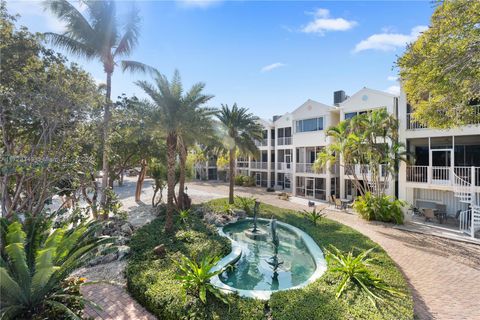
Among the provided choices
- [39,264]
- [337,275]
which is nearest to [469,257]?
[337,275]

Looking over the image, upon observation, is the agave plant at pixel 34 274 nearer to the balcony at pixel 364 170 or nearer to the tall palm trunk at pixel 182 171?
the tall palm trunk at pixel 182 171

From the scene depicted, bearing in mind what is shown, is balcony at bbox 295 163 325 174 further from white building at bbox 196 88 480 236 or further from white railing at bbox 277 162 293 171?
white railing at bbox 277 162 293 171

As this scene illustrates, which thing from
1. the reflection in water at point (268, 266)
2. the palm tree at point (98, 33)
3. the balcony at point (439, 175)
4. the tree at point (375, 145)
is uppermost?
the palm tree at point (98, 33)

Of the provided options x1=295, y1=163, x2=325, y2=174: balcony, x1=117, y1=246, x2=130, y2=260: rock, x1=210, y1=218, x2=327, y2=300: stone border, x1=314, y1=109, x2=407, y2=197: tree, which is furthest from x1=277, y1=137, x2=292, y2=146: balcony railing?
x1=117, y1=246, x2=130, y2=260: rock

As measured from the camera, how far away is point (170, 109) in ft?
40.9

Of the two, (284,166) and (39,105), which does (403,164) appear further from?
(39,105)

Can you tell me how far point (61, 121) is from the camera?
8336 millimetres

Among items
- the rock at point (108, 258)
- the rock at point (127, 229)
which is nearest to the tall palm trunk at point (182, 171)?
the rock at point (127, 229)

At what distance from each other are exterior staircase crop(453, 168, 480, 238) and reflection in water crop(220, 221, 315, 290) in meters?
9.39

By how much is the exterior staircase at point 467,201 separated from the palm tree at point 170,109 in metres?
15.3

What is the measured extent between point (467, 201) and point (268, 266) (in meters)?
12.1

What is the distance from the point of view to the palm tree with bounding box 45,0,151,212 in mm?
11969

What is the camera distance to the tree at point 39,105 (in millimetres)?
7059

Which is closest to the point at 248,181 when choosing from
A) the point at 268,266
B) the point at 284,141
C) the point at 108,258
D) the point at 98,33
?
the point at 284,141
